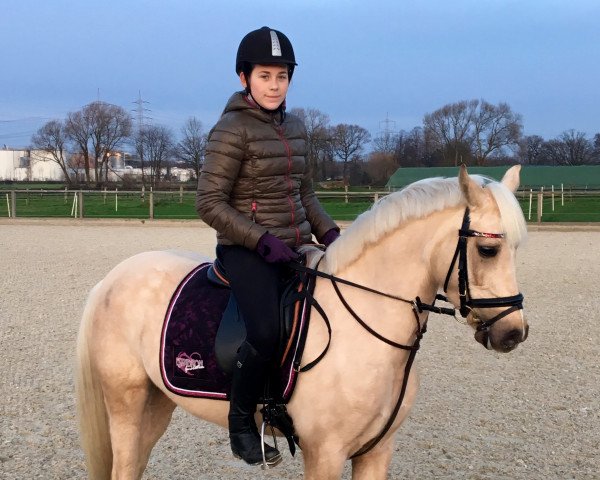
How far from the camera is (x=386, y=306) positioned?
285 centimetres

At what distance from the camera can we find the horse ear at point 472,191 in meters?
2.55

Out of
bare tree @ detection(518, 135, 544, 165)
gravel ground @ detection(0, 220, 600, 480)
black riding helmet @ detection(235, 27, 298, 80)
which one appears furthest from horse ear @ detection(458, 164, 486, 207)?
bare tree @ detection(518, 135, 544, 165)

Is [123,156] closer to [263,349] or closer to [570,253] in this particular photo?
[570,253]

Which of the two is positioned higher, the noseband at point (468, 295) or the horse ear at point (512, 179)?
the horse ear at point (512, 179)

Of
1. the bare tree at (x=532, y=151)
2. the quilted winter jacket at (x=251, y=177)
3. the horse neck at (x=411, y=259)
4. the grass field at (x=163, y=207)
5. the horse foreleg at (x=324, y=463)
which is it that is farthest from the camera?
the bare tree at (x=532, y=151)

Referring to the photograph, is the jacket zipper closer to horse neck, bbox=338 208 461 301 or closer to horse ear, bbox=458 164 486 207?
horse neck, bbox=338 208 461 301

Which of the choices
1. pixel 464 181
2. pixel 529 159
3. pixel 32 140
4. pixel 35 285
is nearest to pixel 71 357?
pixel 35 285

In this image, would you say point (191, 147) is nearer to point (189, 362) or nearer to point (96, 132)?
point (96, 132)

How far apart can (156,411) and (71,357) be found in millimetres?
3851

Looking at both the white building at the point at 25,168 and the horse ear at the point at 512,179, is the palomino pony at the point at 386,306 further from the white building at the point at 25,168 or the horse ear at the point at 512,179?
the white building at the point at 25,168

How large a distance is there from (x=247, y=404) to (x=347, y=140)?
56569 millimetres

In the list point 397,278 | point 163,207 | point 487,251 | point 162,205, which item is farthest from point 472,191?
point 162,205

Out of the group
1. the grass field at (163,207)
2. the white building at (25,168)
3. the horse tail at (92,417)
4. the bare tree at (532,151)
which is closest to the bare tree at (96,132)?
the white building at (25,168)

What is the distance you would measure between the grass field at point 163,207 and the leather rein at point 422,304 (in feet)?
69.4
